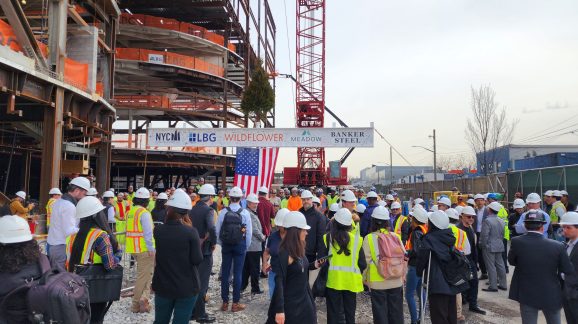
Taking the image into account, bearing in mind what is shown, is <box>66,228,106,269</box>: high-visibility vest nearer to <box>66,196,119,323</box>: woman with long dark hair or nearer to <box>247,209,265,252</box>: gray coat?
<box>66,196,119,323</box>: woman with long dark hair

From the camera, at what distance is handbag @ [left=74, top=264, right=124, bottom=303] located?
403 centimetres

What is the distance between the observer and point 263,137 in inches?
597

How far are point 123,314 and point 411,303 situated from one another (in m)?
4.31

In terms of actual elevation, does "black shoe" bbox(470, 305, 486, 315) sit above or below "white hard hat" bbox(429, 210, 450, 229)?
below

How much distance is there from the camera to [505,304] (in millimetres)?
7340

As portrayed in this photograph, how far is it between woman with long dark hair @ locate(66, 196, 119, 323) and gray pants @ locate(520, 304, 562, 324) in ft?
14.3

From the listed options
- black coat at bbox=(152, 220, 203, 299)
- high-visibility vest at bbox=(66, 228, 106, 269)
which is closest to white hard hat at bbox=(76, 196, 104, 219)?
high-visibility vest at bbox=(66, 228, 106, 269)

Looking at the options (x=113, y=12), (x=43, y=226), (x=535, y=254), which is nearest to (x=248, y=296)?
(x=535, y=254)

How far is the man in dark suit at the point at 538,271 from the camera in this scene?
14.5 ft

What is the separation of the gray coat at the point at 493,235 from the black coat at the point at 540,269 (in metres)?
3.67

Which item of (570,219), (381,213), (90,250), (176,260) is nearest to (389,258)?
(381,213)

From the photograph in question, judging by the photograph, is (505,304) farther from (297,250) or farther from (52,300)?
(52,300)

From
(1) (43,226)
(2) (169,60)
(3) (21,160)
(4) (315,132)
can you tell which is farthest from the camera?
(2) (169,60)

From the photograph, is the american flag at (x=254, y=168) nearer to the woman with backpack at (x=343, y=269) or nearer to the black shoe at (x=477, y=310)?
the black shoe at (x=477, y=310)
